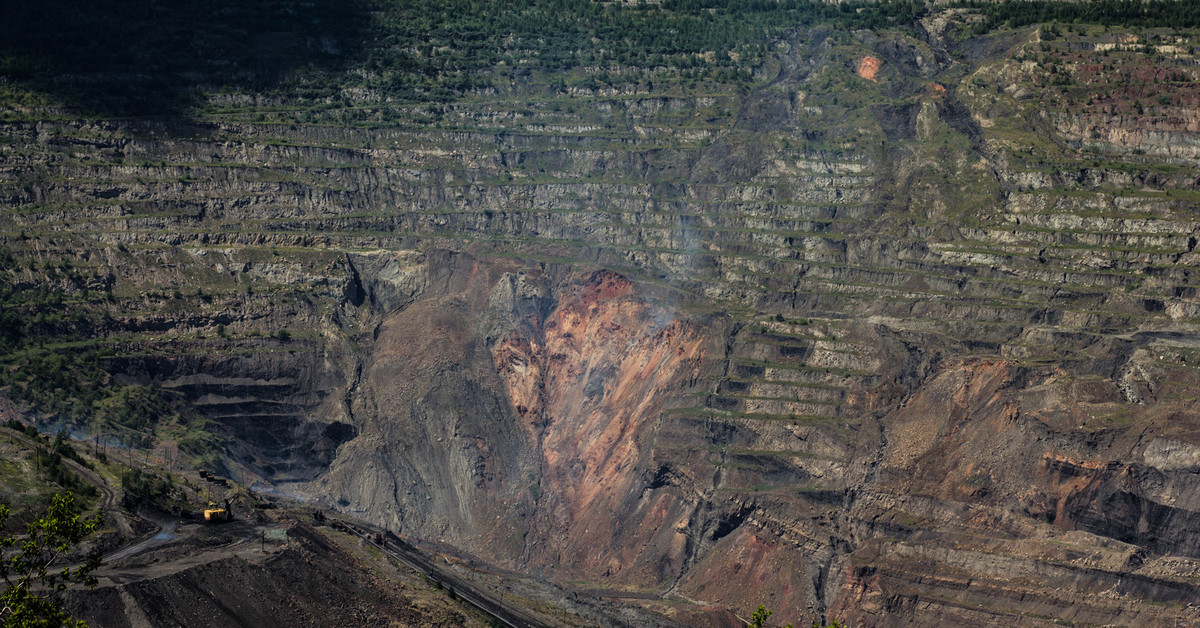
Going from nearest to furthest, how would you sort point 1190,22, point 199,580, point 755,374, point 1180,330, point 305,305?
point 199,580 < point 1180,330 < point 755,374 < point 305,305 < point 1190,22

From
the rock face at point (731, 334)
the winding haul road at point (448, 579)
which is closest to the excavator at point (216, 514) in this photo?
the winding haul road at point (448, 579)

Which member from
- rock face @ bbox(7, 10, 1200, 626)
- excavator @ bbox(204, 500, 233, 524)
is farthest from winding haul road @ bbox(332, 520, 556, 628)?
rock face @ bbox(7, 10, 1200, 626)

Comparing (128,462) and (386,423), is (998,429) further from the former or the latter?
(128,462)

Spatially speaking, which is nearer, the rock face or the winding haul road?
the winding haul road

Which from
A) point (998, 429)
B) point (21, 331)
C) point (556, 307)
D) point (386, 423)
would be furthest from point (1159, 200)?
point (21, 331)

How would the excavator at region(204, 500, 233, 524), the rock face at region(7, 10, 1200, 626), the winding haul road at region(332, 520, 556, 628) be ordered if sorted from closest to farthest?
the excavator at region(204, 500, 233, 524)
the winding haul road at region(332, 520, 556, 628)
the rock face at region(7, 10, 1200, 626)

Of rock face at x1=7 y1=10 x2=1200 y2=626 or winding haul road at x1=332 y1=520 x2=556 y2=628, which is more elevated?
rock face at x1=7 y1=10 x2=1200 y2=626

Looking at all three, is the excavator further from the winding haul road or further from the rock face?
the rock face

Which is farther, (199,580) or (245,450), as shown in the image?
(245,450)
